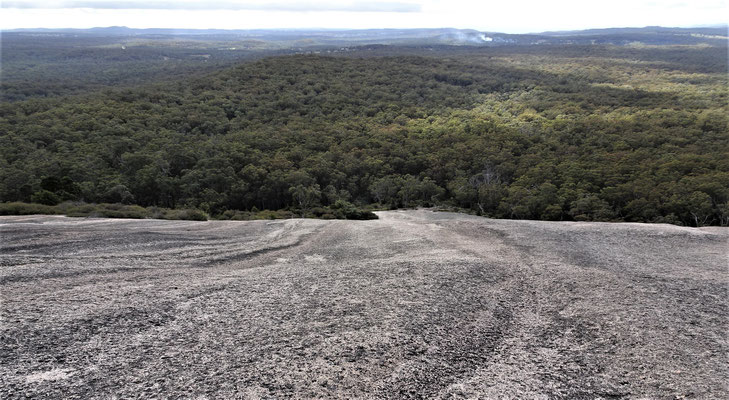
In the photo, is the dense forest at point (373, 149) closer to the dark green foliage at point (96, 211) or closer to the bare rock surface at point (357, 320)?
the dark green foliage at point (96, 211)

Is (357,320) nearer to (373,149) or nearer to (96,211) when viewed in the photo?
(96,211)

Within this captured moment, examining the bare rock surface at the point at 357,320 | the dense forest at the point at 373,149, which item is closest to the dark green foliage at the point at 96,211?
the dense forest at the point at 373,149

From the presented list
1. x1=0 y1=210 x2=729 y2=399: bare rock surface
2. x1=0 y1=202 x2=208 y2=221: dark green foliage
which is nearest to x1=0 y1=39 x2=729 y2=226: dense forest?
x1=0 y1=202 x2=208 y2=221: dark green foliage

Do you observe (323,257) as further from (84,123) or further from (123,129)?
(84,123)

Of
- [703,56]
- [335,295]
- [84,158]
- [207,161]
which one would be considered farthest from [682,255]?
[703,56]

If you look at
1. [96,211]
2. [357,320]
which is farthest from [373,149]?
[357,320]
